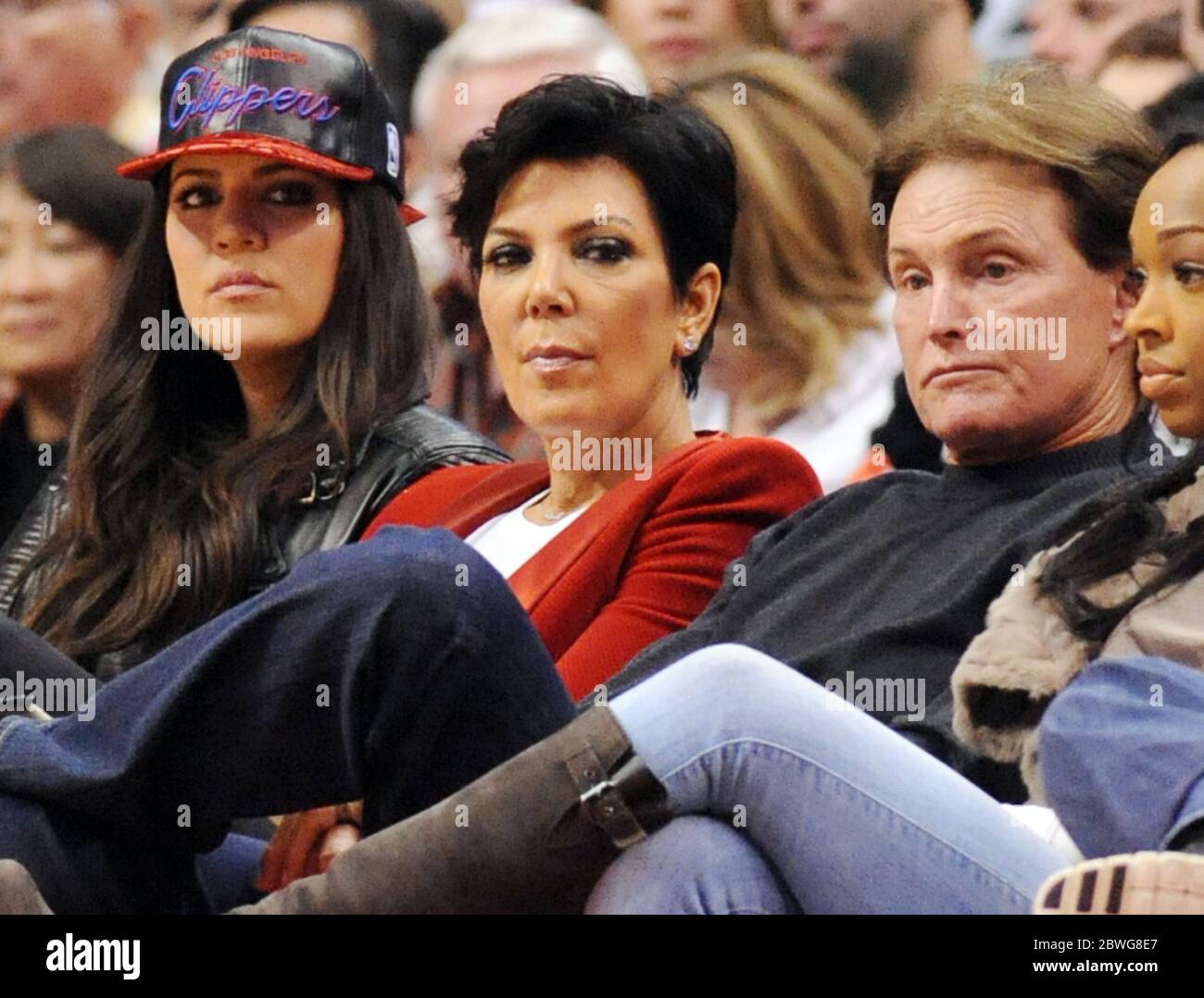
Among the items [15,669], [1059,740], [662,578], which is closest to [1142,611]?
[1059,740]

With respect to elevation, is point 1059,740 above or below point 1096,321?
below

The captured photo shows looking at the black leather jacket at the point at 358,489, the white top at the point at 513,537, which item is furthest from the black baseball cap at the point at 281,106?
the white top at the point at 513,537

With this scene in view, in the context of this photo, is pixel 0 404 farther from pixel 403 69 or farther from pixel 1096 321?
pixel 1096 321

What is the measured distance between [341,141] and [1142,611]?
1171 millimetres

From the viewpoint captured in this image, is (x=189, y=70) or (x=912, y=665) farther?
(x=189, y=70)

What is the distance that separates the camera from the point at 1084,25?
2826 mm

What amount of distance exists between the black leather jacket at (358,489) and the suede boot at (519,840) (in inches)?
32.0

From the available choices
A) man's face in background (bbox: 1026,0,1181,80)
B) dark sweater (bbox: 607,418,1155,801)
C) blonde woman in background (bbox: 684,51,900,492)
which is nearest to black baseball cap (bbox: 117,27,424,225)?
blonde woman in background (bbox: 684,51,900,492)

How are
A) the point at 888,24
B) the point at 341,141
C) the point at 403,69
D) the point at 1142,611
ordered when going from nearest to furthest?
the point at 1142,611, the point at 341,141, the point at 888,24, the point at 403,69

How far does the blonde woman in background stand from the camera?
Answer: 2844mm

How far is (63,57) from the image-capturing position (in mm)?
3680

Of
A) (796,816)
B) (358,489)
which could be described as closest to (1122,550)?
(796,816)

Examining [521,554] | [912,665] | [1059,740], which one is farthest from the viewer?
[521,554]
